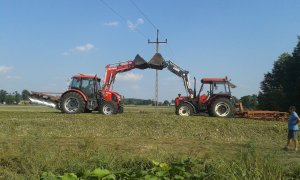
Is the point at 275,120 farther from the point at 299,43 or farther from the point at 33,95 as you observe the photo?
the point at 299,43

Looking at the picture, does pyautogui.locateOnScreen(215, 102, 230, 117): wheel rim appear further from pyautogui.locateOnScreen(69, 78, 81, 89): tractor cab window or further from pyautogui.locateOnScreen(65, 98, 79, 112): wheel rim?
pyautogui.locateOnScreen(69, 78, 81, 89): tractor cab window

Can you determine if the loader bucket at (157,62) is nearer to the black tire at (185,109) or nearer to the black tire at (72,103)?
the black tire at (185,109)

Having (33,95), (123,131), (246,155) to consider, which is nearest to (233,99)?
(123,131)

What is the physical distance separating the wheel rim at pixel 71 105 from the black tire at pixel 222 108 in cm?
720

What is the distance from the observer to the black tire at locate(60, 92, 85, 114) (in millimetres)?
25281

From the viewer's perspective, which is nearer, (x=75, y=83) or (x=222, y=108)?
(x=222, y=108)

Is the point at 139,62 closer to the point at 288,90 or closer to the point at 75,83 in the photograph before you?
the point at 75,83

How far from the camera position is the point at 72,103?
A: 83.7 feet

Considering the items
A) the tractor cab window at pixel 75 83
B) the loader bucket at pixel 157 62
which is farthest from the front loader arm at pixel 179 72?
the tractor cab window at pixel 75 83

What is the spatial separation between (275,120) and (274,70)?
128 ft

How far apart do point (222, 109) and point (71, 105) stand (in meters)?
8.08

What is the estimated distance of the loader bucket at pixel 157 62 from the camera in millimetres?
28148

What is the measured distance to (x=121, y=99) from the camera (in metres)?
27.4

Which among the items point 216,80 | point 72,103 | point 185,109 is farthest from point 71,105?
point 216,80
